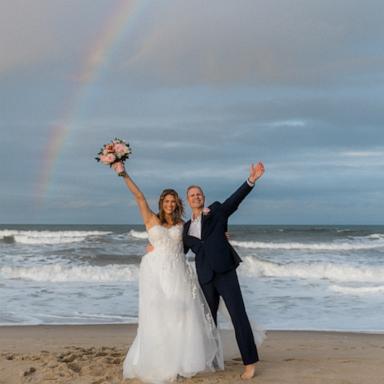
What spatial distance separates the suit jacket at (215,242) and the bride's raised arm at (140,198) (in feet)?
1.24

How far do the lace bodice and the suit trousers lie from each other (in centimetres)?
51

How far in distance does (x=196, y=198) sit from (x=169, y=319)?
1.21m

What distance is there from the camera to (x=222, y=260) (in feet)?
19.2

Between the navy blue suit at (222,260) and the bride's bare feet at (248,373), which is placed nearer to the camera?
the navy blue suit at (222,260)

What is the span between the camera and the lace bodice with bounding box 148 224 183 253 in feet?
19.4

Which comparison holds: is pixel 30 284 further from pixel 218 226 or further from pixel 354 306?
pixel 218 226

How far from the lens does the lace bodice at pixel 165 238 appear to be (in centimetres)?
590

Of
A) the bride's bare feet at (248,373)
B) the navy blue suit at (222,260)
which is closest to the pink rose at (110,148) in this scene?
the navy blue suit at (222,260)

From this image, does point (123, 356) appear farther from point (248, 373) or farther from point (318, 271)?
point (318, 271)

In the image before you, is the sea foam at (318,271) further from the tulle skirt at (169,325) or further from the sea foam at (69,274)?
the tulle skirt at (169,325)

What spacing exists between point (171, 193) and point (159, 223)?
33cm

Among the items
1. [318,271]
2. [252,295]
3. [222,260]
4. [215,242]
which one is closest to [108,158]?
[215,242]

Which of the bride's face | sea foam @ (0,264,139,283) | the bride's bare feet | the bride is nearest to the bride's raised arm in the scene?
the bride

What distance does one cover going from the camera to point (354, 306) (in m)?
12.3
